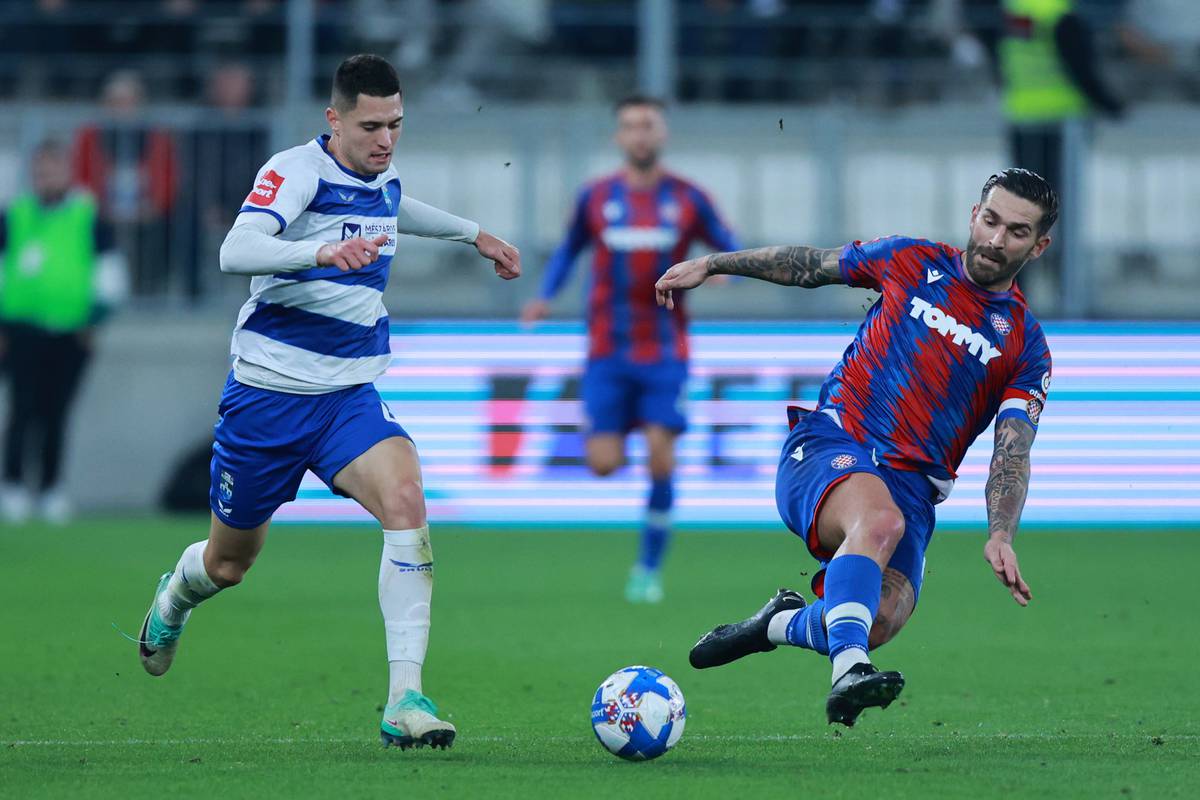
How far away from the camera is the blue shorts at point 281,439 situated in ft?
21.1

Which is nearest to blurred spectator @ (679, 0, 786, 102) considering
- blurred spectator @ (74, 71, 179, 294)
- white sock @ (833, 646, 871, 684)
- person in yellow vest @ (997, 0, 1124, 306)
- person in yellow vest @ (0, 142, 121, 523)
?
person in yellow vest @ (997, 0, 1124, 306)

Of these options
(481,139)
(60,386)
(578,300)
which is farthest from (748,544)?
(60,386)

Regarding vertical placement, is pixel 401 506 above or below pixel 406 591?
above

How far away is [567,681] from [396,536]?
1681mm

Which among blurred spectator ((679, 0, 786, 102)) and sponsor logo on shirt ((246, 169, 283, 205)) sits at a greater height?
blurred spectator ((679, 0, 786, 102))

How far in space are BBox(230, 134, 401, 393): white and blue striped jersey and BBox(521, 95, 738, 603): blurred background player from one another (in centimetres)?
458

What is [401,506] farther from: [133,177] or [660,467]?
[133,177]

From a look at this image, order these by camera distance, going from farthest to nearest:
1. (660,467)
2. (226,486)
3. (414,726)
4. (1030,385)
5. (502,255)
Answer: (660,467) < (502,255) < (226,486) < (1030,385) < (414,726)

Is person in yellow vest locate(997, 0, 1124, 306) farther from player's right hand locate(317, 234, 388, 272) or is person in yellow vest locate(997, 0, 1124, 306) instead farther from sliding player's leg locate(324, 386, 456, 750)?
player's right hand locate(317, 234, 388, 272)

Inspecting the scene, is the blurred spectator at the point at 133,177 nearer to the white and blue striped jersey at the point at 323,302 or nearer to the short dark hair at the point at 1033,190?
the white and blue striped jersey at the point at 323,302

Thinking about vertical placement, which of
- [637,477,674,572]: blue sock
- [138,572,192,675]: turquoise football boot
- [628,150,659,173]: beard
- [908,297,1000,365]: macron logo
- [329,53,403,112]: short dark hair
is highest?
[329,53,403,112]: short dark hair

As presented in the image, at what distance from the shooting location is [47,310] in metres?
15.0

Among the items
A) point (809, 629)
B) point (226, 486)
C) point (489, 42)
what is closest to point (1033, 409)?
point (809, 629)

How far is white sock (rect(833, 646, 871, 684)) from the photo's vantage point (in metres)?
5.70
